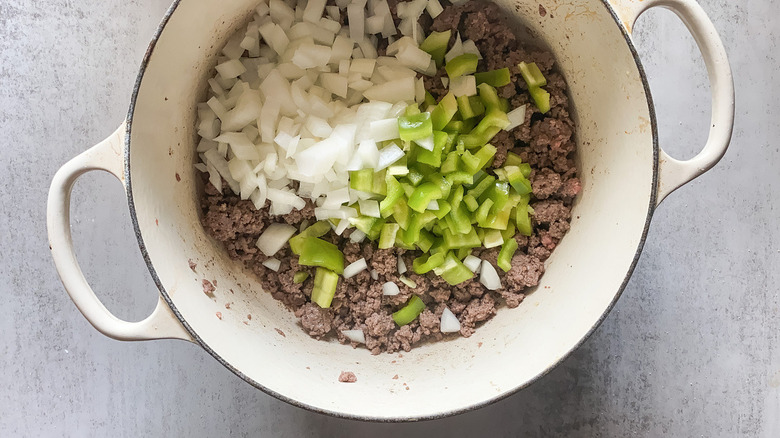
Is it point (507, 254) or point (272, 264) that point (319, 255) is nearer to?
point (272, 264)

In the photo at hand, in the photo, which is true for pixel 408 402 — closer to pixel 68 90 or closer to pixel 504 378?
pixel 504 378

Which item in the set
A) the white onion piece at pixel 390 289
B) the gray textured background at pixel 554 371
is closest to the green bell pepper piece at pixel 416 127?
the white onion piece at pixel 390 289

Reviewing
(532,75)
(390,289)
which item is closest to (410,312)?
(390,289)

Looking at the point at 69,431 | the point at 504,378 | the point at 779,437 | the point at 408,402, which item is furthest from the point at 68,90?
the point at 779,437

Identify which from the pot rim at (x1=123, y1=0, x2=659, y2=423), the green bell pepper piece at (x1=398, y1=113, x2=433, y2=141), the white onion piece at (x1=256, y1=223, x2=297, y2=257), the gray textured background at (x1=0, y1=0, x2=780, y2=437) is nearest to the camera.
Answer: the pot rim at (x1=123, y1=0, x2=659, y2=423)

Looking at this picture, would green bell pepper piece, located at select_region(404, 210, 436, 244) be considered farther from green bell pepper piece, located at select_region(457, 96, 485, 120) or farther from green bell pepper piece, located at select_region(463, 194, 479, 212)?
green bell pepper piece, located at select_region(457, 96, 485, 120)

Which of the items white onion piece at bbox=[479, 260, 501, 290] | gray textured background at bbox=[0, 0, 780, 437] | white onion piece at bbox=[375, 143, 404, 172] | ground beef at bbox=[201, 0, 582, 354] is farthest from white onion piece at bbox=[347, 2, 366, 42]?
white onion piece at bbox=[479, 260, 501, 290]

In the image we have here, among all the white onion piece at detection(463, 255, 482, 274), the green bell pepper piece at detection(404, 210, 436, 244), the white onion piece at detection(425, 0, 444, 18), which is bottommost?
the white onion piece at detection(463, 255, 482, 274)
